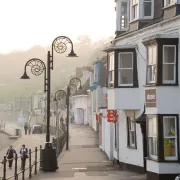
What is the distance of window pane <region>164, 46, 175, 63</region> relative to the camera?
22.9 meters

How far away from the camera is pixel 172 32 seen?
23078mm

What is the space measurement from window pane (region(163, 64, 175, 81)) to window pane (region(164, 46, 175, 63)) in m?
0.20

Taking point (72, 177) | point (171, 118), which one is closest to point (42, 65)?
point (72, 177)

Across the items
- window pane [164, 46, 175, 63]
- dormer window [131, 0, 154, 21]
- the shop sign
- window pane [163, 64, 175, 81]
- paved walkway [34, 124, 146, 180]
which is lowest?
paved walkway [34, 124, 146, 180]

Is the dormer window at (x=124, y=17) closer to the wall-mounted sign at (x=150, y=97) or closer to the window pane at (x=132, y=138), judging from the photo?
Answer: the window pane at (x=132, y=138)

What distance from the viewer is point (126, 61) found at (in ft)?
91.3

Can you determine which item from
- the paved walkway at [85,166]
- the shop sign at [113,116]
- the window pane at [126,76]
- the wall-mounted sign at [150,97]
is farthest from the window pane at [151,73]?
the shop sign at [113,116]

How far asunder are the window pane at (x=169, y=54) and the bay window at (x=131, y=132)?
6038 mm

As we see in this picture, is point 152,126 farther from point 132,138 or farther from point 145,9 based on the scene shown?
point 145,9

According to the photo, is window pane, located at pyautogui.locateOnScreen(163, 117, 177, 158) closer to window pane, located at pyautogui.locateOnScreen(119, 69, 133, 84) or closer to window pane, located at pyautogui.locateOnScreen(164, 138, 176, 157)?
window pane, located at pyautogui.locateOnScreen(164, 138, 176, 157)

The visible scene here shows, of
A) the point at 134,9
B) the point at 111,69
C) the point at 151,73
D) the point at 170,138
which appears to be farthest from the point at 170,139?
the point at 134,9

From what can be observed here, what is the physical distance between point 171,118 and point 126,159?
6.93m

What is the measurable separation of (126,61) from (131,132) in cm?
364

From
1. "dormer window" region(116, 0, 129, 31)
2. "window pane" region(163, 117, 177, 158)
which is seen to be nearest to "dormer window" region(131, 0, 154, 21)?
"dormer window" region(116, 0, 129, 31)
